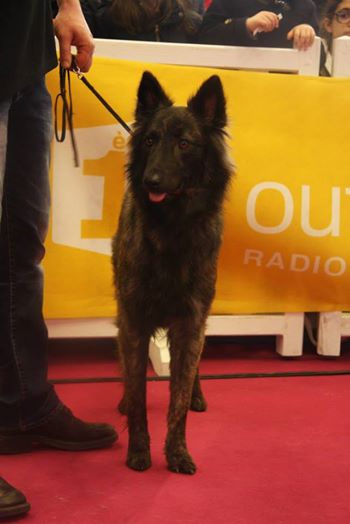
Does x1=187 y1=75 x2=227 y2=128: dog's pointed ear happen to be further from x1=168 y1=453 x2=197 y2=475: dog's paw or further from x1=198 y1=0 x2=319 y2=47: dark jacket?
x1=198 y1=0 x2=319 y2=47: dark jacket

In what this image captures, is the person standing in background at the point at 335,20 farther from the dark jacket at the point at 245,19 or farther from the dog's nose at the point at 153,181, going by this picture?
the dog's nose at the point at 153,181

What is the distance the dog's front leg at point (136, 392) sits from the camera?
2008 millimetres

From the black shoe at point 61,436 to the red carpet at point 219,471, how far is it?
37 millimetres

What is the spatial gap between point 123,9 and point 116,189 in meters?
1.01

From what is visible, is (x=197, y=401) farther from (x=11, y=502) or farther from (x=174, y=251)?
(x=11, y=502)

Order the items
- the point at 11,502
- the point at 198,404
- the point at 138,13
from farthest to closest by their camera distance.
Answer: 1. the point at 138,13
2. the point at 198,404
3. the point at 11,502

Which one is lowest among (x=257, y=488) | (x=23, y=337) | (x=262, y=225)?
(x=257, y=488)

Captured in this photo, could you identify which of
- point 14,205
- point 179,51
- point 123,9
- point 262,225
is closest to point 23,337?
point 14,205

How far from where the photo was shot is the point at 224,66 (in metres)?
3.22

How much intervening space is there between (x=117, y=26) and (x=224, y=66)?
655mm

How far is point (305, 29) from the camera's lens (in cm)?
322

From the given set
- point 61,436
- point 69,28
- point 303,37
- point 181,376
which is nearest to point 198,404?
point 181,376

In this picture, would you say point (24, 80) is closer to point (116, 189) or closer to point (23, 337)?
point (23, 337)

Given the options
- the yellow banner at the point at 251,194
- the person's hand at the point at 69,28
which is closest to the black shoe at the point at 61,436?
the yellow banner at the point at 251,194
